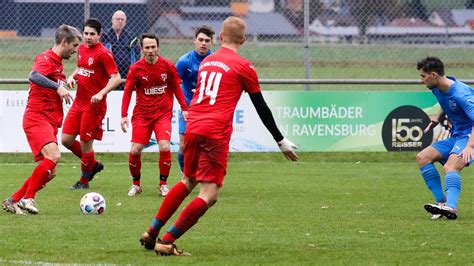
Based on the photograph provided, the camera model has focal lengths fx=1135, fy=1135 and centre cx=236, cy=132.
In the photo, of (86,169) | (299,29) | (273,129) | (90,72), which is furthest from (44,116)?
(299,29)

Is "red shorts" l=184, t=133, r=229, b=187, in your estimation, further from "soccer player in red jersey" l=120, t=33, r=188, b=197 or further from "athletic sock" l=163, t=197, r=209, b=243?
"soccer player in red jersey" l=120, t=33, r=188, b=197

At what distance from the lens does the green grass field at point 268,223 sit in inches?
340

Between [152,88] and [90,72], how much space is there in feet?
3.04

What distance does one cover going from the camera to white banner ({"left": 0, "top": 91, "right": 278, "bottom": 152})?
17.0 metres

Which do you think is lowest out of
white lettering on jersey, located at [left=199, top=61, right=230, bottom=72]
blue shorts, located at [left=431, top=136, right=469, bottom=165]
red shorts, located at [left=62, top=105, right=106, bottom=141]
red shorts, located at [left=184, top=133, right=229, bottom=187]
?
red shorts, located at [left=62, top=105, right=106, bottom=141]

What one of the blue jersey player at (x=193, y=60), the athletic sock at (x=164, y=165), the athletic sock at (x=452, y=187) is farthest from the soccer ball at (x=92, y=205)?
the athletic sock at (x=452, y=187)

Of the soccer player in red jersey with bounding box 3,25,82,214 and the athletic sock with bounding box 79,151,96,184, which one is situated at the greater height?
the soccer player in red jersey with bounding box 3,25,82,214

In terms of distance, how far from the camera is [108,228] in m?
10.1

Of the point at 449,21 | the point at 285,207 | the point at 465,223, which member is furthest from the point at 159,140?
the point at 449,21

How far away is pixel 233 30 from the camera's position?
864 cm

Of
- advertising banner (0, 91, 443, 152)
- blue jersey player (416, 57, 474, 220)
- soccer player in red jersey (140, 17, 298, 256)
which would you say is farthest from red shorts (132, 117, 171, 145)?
soccer player in red jersey (140, 17, 298, 256)

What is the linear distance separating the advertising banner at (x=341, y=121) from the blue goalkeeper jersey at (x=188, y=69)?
10.7 ft

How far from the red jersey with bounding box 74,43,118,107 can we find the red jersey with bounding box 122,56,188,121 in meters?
0.48

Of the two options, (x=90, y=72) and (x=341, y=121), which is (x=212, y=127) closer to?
(x=90, y=72)
